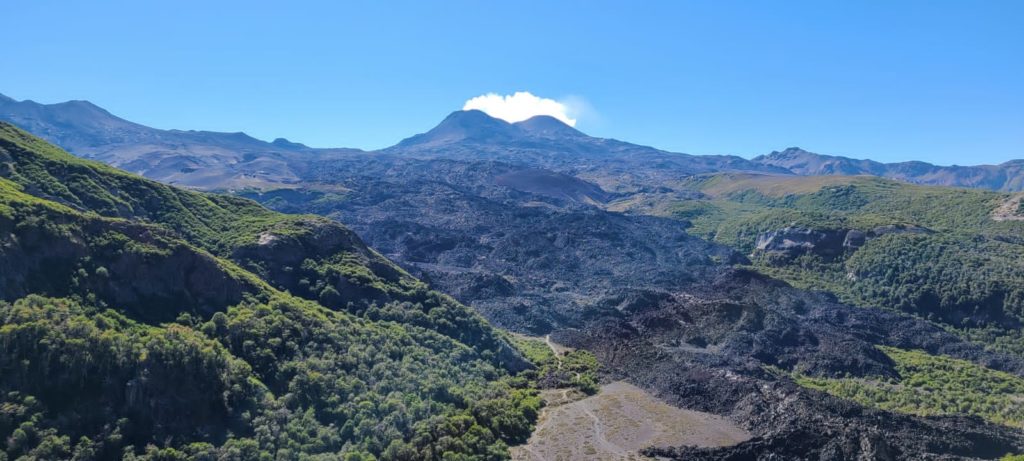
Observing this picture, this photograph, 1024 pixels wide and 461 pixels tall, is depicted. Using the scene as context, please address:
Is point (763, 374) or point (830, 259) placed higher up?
point (830, 259)

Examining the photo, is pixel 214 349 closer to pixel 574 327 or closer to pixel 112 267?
pixel 112 267

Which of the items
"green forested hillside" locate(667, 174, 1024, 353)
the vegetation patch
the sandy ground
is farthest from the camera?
"green forested hillside" locate(667, 174, 1024, 353)

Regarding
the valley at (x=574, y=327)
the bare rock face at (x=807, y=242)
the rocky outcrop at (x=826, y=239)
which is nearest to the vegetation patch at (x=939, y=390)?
the valley at (x=574, y=327)

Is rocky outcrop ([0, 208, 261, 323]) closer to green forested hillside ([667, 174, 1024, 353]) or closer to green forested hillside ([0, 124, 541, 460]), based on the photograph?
green forested hillside ([0, 124, 541, 460])

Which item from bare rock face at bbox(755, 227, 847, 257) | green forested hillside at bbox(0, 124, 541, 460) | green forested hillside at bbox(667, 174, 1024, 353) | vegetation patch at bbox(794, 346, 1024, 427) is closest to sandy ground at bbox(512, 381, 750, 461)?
green forested hillside at bbox(0, 124, 541, 460)

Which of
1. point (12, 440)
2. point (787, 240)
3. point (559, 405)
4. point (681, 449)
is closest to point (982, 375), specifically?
point (681, 449)

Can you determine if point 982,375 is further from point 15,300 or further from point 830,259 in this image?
point 15,300
